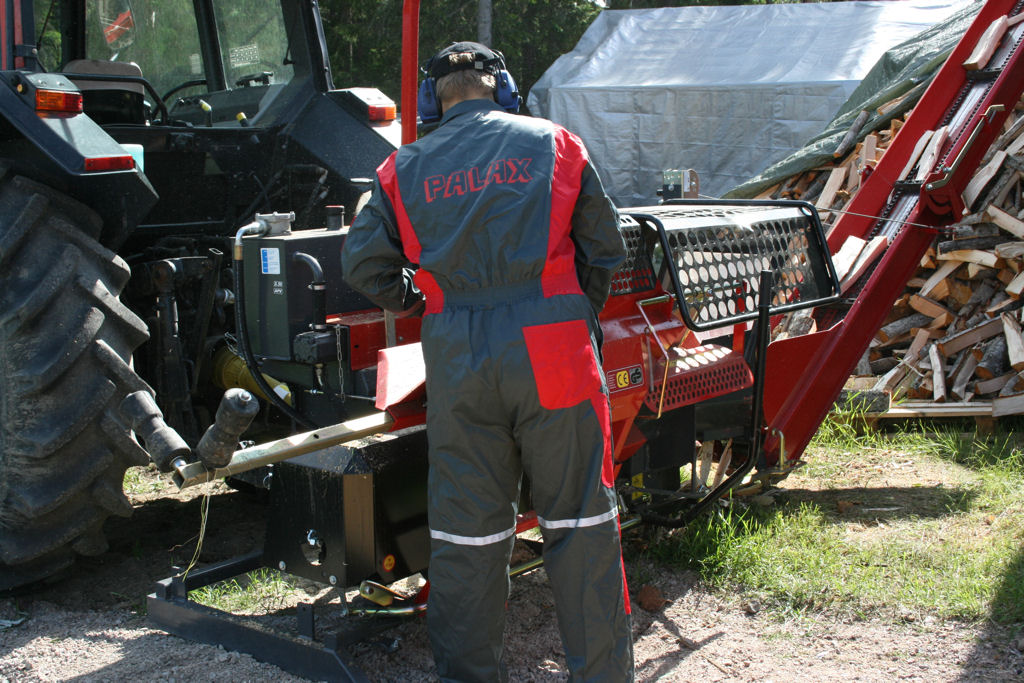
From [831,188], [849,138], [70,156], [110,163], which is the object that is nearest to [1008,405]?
[831,188]

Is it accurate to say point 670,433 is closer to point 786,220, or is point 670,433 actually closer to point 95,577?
point 786,220

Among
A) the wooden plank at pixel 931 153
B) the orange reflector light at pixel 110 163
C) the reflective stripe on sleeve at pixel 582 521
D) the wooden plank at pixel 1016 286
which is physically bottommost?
the wooden plank at pixel 1016 286

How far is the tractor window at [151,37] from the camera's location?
4195 millimetres

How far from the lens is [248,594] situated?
3344mm

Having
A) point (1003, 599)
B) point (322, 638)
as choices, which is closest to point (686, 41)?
point (1003, 599)

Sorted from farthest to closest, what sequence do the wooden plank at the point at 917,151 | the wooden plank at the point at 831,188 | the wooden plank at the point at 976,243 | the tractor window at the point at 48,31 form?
the wooden plank at the point at 831,188, the wooden plank at the point at 976,243, the wooden plank at the point at 917,151, the tractor window at the point at 48,31

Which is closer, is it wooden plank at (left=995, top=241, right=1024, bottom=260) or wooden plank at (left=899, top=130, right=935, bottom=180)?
wooden plank at (left=899, top=130, right=935, bottom=180)

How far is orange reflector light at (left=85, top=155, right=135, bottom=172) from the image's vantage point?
10.4ft

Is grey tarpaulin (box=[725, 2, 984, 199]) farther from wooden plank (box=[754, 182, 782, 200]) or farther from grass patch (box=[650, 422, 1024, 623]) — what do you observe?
grass patch (box=[650, 422, 1024, 623])

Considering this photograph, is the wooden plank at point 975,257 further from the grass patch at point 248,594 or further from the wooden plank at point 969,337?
the grass patch at point 248,594

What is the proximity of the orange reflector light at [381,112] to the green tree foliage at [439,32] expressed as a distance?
902 cm

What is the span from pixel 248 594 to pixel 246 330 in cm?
88

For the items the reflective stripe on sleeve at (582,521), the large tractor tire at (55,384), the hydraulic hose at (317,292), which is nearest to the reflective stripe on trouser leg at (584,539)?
the reflective stripe on sleeve at (582,521)

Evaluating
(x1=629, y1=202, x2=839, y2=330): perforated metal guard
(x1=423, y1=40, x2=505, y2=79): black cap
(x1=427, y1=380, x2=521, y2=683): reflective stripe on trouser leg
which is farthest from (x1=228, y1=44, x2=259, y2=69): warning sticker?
(x1=427, y1=380, x2=521, y2=683): reflective stripe on trouser leg
